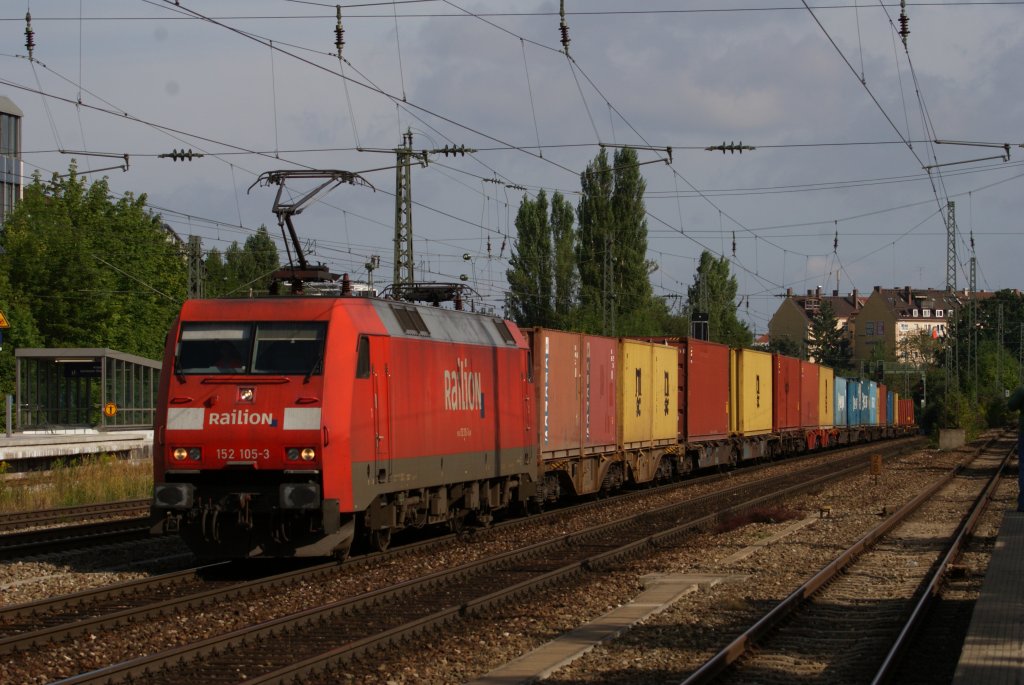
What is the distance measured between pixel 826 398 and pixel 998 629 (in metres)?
43.2

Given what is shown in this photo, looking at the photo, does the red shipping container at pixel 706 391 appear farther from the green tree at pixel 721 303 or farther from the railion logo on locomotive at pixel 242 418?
the green tree at pixel 721 303

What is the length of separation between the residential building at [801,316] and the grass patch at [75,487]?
132 meters

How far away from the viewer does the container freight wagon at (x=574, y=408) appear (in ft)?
70.8

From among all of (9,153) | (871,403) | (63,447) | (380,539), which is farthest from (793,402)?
(9,153)

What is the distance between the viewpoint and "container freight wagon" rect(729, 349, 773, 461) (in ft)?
117

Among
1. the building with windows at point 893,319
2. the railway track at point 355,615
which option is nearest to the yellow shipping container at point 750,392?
the railway track at point 355,615

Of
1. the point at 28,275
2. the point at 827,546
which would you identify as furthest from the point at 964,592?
the point at 28,275

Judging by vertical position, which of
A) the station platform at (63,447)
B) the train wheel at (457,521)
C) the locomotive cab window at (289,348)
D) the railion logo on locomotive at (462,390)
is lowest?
the train wheel at (457,521)

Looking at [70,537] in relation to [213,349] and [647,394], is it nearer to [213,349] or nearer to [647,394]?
[213,349]

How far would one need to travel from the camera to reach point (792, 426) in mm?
44000

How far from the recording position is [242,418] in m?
13.8

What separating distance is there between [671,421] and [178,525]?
56.9ft

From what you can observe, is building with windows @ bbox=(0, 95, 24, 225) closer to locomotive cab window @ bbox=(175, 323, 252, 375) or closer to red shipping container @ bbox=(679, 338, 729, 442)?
red shipping container @ bbox=(679, 338, 729, 442)

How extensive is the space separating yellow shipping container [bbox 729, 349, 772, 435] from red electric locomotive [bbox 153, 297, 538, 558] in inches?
839
